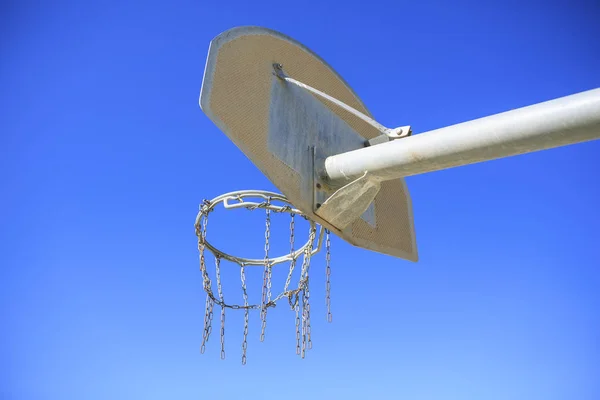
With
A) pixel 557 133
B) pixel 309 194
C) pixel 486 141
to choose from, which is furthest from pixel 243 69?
pixel 557 133

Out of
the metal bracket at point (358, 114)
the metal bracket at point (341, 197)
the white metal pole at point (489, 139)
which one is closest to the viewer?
the white metal pole at point (489, 139)

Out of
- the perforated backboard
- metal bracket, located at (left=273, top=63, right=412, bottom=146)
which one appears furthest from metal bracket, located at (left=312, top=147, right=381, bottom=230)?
metal bracket, located at (left=273, top=63, right=412, bottom=146)

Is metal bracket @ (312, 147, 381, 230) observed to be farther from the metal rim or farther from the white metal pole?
the metal rim

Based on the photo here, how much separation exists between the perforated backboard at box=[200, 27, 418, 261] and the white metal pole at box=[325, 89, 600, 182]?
1.27 ft

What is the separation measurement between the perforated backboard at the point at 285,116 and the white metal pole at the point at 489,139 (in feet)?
1.27

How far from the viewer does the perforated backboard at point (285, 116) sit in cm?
345

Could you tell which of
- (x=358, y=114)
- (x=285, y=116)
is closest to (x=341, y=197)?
(x=358, y=114)

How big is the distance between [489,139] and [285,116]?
1.37 m

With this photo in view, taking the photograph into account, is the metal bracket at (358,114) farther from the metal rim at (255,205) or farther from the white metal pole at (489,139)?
the metal rim at (255,205)

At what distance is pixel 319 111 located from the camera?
4043 millimetres

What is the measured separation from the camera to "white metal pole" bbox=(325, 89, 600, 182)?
2.73 meters

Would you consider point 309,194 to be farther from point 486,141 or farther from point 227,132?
point 486,141

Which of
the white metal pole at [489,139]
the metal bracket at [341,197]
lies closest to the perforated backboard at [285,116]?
the metal bracket at [341,197]

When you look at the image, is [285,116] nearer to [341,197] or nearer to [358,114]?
[358,114]
